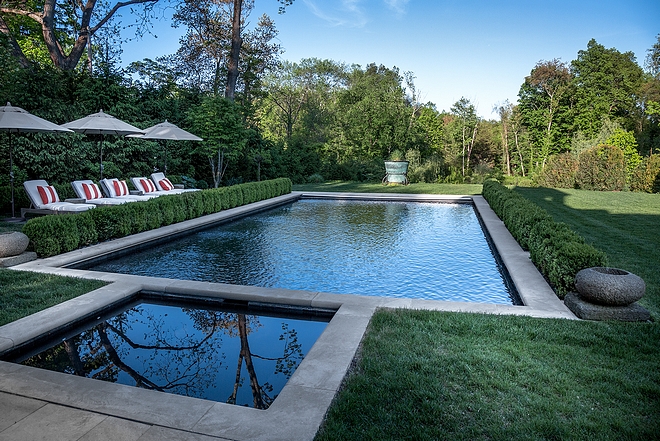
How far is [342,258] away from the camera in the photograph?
7555 mm

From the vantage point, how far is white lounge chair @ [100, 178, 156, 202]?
37.0ft

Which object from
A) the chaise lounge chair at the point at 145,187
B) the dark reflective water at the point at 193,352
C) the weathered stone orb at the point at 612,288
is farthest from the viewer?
the chaise lounge chair at the point at 145,187

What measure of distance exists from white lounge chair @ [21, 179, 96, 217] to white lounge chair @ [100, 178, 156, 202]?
62.0 inches

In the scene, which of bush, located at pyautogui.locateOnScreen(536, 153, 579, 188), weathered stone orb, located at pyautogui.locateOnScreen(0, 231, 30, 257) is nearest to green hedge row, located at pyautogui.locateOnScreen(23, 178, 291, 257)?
weathered stone orb, located at pyautogui.locateOnScreen(0, 231, 30, 257)

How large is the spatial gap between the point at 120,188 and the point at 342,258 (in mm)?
7368

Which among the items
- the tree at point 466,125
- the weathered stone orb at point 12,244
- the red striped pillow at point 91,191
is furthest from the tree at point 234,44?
the tree at point 466,125

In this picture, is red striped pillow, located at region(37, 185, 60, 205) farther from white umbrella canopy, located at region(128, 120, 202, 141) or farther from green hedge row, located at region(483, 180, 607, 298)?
green hedge row, located at region(483, 180, 607, 298)

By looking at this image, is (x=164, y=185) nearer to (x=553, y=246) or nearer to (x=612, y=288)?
(x=553, y=246)

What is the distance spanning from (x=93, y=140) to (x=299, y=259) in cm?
979

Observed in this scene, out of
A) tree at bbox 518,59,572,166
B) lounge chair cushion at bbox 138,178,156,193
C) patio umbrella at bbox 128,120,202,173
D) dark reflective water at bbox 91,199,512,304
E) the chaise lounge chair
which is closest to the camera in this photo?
dark reflective water at bbox 91,199,512,304

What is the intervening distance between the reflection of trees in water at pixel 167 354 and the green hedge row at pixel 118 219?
2.98 m

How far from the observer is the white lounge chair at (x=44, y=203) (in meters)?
9.21

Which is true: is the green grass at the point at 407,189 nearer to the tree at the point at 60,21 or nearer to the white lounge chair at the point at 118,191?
the white lounge chair at the point at 118,191

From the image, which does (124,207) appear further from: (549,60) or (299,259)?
(549,60)
